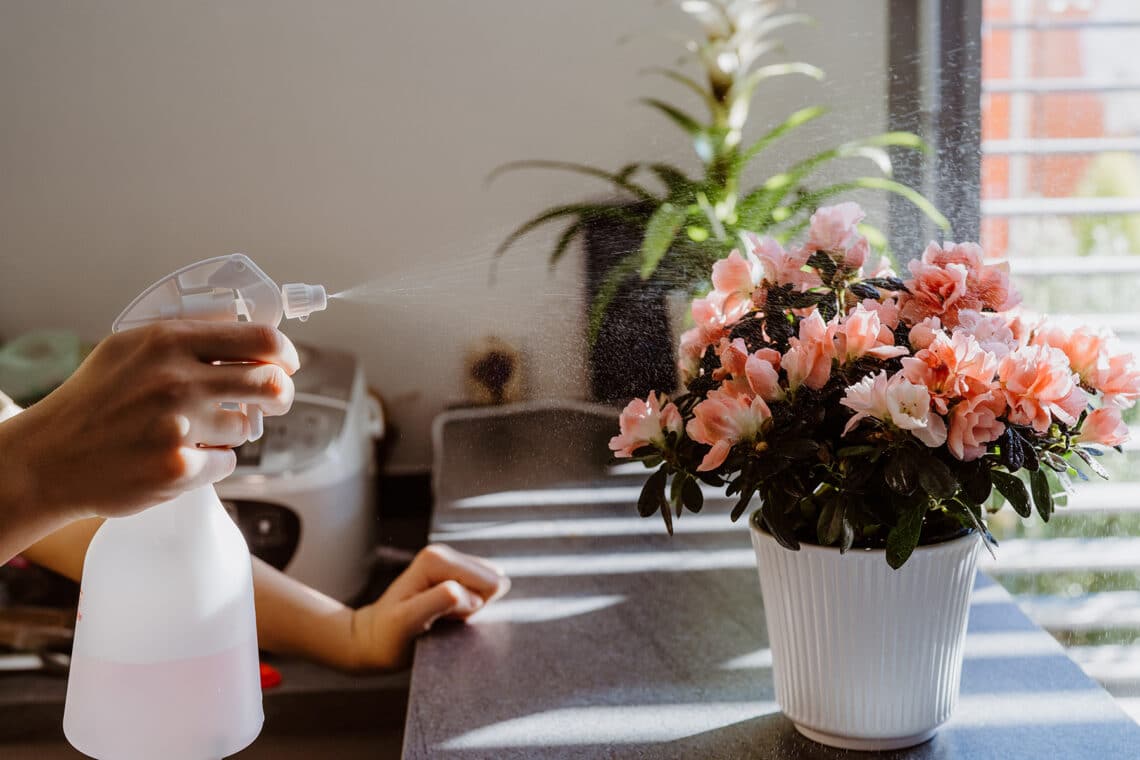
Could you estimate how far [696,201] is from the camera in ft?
2.96

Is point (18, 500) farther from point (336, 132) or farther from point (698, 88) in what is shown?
point (698, 88)

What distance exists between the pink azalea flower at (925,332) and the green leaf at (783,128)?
1.18 feet

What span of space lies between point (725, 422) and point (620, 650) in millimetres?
275

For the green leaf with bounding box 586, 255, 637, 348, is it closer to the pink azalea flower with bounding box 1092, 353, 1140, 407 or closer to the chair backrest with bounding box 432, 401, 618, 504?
the chair backrest with bounding box 432, 401, 618, 504

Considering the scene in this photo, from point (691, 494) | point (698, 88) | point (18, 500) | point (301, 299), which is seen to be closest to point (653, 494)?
point (691, 494)

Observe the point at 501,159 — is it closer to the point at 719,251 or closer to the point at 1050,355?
the point at 719,251

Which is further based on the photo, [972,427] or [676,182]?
[676,182]

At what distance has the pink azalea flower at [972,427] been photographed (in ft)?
1.76

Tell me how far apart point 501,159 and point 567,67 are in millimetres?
98

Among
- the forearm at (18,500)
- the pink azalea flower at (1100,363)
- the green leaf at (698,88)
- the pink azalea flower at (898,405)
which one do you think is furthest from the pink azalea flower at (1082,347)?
the forearm at (18,500)

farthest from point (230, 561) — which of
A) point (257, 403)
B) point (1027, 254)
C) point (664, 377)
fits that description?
point (1027, 254)

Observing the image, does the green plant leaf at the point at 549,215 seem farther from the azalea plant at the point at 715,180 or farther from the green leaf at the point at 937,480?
the green leaf at the point at 937,480

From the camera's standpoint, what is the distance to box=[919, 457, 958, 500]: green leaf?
53 centimetres

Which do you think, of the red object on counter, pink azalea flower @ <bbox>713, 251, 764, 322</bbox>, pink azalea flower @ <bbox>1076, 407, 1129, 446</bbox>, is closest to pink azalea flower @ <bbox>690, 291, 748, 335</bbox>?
pink azalea flower @ <bbox>713, 251, 764, 322</bbox>
